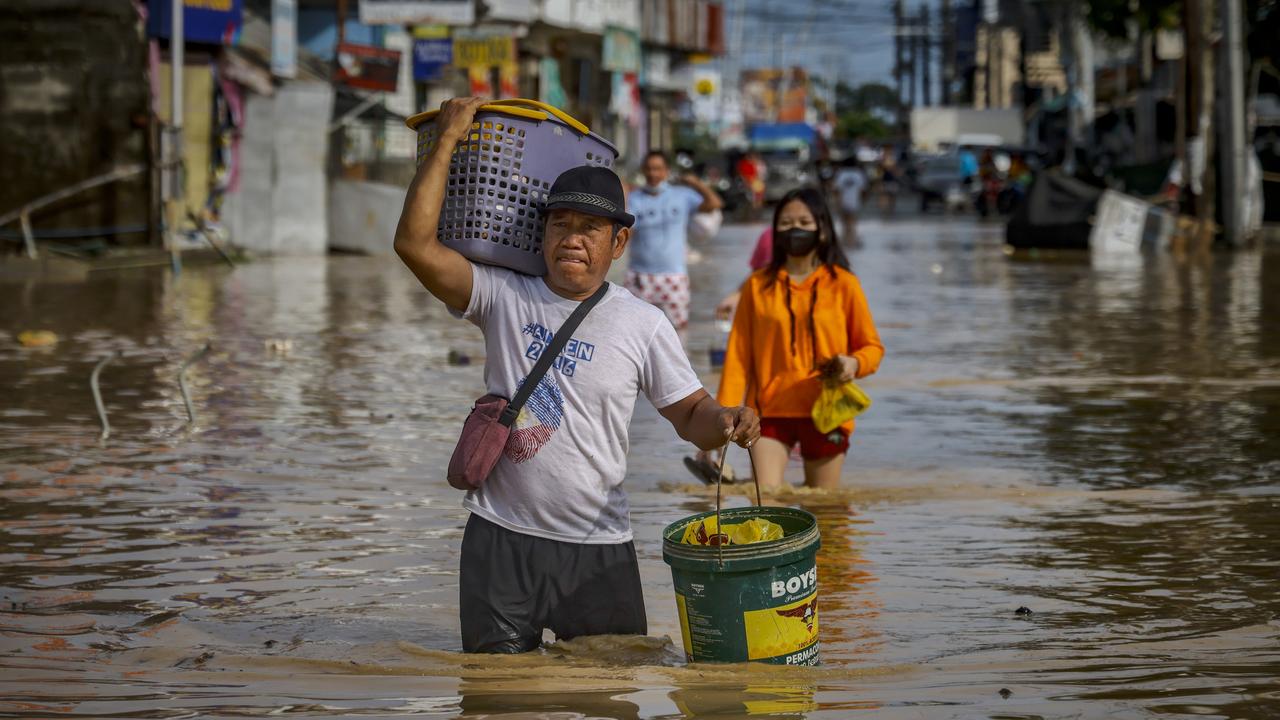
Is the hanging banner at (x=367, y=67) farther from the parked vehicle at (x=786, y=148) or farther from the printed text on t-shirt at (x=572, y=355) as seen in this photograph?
the printed text on t-shirt at (x=572, y=355)

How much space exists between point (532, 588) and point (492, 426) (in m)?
0.44

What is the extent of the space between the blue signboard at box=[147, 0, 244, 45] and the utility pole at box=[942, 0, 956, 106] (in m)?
114

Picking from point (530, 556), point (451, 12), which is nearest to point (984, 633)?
point (530, 556)

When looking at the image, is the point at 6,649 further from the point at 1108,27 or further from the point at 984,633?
the point at 1108,27

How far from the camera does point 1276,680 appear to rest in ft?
17.4

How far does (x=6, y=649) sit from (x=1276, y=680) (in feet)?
11.7

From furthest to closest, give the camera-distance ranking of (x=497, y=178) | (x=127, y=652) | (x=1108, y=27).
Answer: (x=1108, y=27)
(x=127, y=652)
(x=497, y=178)

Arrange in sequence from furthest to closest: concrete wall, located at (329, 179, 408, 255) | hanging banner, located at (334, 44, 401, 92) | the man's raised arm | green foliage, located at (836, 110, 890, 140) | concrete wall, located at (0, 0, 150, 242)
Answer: green foliage, located at (836, 110, 890, 140) < hanging banner, located at (334, 44, 401, 92) < concrete wall, located at (329, 179, 408, 255) < concrete wall, located at (0, 0, 150, 242) < the man's raised arm

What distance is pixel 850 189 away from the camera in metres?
35.8

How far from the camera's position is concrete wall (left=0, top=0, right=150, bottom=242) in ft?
Result: 88.9

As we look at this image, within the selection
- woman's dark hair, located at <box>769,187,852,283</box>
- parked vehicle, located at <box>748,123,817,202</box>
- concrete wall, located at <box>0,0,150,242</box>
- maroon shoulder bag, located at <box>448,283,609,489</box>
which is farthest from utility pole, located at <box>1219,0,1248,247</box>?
parked vehicle, located at <box>748,123,817,202</box>

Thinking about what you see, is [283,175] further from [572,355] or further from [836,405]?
[572,355]

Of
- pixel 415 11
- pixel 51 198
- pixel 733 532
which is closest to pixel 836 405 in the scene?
pixel 733 532

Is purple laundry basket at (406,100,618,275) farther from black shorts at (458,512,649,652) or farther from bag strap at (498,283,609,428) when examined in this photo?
black shorts at (458,512,649,652)
